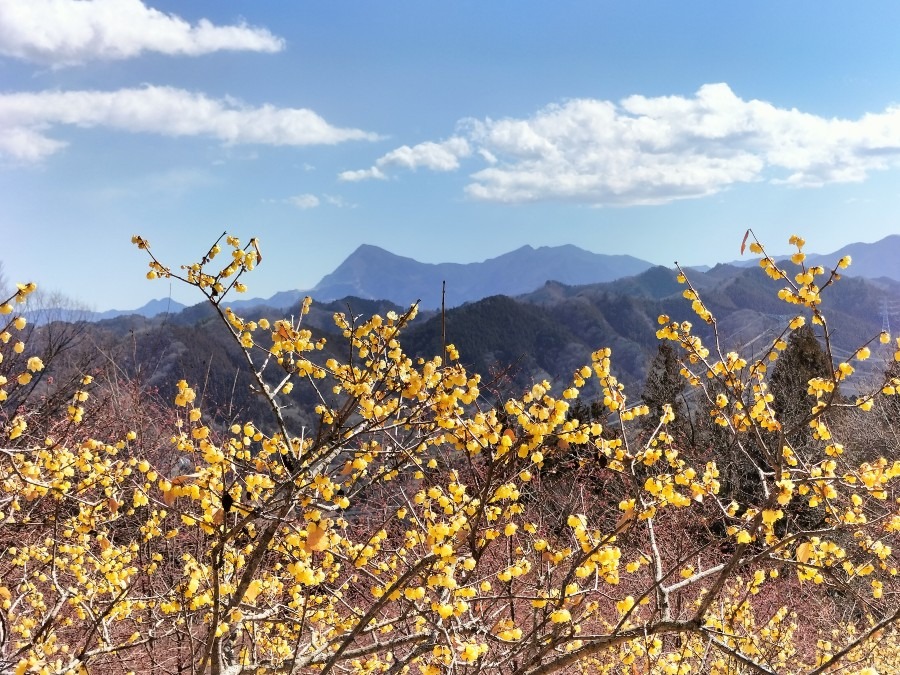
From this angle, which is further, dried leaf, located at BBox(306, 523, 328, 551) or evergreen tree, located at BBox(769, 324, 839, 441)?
evergreen tree, located at BBox(769, 324, 839, 441)

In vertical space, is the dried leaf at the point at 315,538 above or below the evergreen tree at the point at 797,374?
above

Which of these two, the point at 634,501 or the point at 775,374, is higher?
the point at 634,501

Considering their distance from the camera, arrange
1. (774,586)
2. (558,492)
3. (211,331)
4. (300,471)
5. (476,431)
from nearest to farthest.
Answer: (300,471)
(476,431)
(774,586)
(558,492)
(211,331)

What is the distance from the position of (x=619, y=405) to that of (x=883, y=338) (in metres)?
1.58

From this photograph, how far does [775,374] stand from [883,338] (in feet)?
82.3

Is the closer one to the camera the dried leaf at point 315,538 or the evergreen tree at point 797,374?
the dried leaf at point 315,538

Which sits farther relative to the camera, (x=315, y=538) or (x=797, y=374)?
(x=797, y=374)

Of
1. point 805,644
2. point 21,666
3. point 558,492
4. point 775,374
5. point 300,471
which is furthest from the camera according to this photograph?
point 775,374

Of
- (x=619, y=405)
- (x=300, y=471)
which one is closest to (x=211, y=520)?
(x=300, y=471)

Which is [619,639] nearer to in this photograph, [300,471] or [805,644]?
[300,471]

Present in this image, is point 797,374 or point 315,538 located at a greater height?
point 315,538

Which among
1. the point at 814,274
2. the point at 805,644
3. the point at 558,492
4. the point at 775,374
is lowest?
the point at 805,644

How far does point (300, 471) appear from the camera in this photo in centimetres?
309

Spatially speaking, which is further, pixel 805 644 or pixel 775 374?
pixel 775 374
